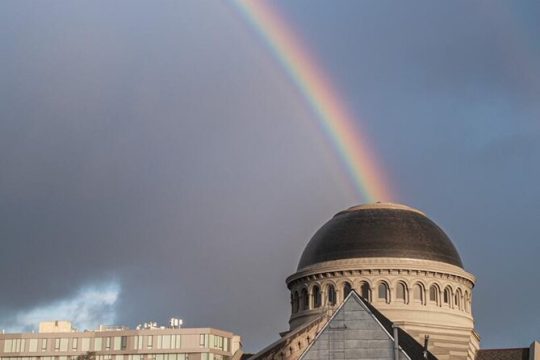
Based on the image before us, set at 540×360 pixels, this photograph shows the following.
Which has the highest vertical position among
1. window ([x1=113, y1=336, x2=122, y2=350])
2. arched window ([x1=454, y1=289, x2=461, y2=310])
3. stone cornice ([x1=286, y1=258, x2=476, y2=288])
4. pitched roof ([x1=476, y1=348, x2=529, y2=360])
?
window ([x1=113, y1=336, x2=122, y2=350])

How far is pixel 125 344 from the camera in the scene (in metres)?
128

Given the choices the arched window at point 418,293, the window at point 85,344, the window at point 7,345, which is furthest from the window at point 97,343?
the arched window at point 418,293

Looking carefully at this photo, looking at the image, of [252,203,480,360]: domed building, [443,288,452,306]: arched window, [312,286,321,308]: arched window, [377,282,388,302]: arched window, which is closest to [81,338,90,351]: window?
[252,203,480,360]: domed building

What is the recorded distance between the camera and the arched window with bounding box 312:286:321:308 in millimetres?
87500

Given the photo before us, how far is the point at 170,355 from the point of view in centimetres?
12581

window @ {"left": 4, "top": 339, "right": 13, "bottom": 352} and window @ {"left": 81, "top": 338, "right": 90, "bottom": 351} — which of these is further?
window @ {"left": 4, "top": 339, "right": 13, "bottom": 352}

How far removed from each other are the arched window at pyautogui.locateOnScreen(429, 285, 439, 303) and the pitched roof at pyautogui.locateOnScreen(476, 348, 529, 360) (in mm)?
7628

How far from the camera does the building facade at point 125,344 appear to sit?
12556 centimetres

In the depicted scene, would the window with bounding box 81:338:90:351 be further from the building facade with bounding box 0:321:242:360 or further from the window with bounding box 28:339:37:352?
the window with bounding box 28:339:37:352

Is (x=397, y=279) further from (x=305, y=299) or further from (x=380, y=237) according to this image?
(x=305, y=299)

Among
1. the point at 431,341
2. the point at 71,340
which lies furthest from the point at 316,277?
the point at 71,340

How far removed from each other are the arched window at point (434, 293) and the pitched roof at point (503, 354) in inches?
300

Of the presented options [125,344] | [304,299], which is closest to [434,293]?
[304,299]

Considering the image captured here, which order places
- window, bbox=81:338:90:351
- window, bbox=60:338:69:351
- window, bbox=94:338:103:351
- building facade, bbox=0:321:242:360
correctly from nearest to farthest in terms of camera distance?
1. building facade, bbox=0:321:242:360
2. window, bbox=94:338:103:351
3. window, bbox=81:338:90:351
4. window, bbox=60:338:69:351
